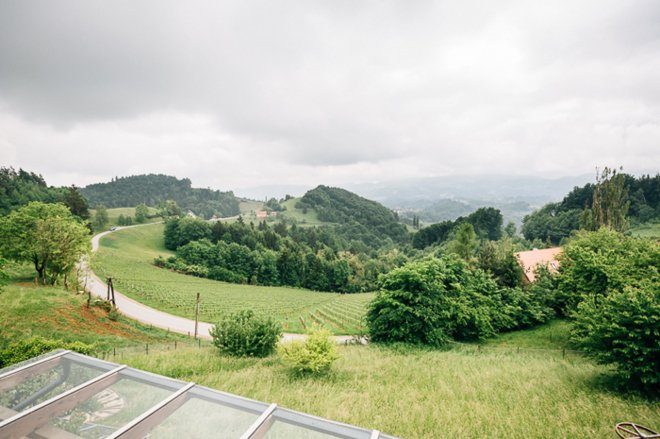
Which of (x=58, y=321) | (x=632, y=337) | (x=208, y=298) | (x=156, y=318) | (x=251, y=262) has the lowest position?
(x=208, y=298)

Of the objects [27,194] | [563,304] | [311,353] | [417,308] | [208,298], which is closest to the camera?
[311,353]

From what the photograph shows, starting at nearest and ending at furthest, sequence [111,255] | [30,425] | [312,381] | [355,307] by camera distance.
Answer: [30,425], [312,381], [355,307], [111,255]

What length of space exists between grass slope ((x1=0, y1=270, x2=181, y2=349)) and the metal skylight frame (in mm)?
18433

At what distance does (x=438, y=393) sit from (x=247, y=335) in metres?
9.72

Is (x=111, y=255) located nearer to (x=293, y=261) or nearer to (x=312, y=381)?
(x=293, y=261)

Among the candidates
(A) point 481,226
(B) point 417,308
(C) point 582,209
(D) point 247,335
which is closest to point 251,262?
(B) point 417,308

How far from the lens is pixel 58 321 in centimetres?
2242

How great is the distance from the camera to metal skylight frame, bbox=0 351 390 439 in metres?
4.37

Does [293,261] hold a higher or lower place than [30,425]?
lower

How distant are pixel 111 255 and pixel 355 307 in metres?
53.3

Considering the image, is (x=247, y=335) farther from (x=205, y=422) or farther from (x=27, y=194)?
(x=27, y=194)

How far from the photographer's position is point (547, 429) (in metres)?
7.93

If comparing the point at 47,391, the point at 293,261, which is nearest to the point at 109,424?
the point at 47,391

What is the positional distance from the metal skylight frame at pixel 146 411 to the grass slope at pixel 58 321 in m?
18.4
